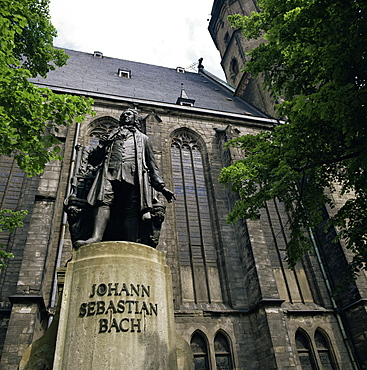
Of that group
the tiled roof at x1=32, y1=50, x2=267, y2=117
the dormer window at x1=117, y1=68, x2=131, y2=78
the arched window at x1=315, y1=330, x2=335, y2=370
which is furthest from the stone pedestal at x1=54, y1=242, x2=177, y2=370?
the dormer window at x1=117, y1=68, x2=131, y2=78

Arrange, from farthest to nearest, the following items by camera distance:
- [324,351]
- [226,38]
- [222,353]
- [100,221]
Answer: [226,38]
[324,351]
[222,353]
[100,221]

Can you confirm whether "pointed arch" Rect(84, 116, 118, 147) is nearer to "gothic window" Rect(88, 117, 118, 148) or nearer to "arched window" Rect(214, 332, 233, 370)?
"gothic window" Rect(88, 117, 118, 148)

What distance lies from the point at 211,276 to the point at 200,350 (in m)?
2.46

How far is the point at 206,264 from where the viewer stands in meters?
11.1

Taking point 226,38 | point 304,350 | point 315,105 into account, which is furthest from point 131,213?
point 226,38

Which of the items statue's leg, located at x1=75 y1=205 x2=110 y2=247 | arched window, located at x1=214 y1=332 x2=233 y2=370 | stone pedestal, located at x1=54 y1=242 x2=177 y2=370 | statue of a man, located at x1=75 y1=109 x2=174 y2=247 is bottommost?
stone pedestal, located at x1=54 y1=242 x2=177 y2=370

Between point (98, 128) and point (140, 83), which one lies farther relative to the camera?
point (140, 83)

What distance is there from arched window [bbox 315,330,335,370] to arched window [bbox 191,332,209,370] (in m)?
3.73

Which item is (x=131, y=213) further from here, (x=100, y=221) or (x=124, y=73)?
(x=124, y=73)

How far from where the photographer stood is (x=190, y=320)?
9469 mm

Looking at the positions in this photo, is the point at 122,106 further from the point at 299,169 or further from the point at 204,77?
the point at 204,77

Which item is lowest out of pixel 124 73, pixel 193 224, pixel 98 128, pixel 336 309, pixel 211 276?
pixel 336 309

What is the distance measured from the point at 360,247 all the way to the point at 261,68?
172 inches

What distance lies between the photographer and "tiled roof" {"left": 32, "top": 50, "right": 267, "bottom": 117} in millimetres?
16109
